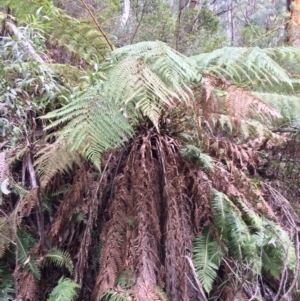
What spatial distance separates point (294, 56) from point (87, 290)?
1418 millimetres

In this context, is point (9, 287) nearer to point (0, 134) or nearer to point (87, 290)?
point (87, 290)

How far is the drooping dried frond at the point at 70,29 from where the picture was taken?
181 centimetres

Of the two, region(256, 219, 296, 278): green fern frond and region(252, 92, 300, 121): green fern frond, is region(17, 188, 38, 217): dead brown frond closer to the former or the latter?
region(256, 219, 296, 278): green fern frond

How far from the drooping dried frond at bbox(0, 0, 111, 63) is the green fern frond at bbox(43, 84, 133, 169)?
63 centimetres

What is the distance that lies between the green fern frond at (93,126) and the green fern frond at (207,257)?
0.49m

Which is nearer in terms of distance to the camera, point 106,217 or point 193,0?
point 106,217

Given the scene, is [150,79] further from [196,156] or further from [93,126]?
[196,156]

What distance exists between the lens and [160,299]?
116cm

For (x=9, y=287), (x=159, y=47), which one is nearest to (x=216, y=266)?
(x=9, y=287)

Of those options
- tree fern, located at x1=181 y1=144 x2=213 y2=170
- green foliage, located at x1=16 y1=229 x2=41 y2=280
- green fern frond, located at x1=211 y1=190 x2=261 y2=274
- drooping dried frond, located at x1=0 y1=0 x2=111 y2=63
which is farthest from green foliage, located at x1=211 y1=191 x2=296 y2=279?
drooping dried frond, located at x1=0 y1=0 x2=111 y2=63

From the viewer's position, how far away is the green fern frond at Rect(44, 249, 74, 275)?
1.28 metres

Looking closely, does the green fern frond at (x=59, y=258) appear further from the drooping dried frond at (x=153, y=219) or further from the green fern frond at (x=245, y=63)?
the green fern frond at (x=245, y=63)

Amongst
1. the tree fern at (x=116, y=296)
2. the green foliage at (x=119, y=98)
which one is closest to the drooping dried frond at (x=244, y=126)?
the green foliage at (x=119, y=98)

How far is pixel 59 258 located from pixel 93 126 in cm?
49
